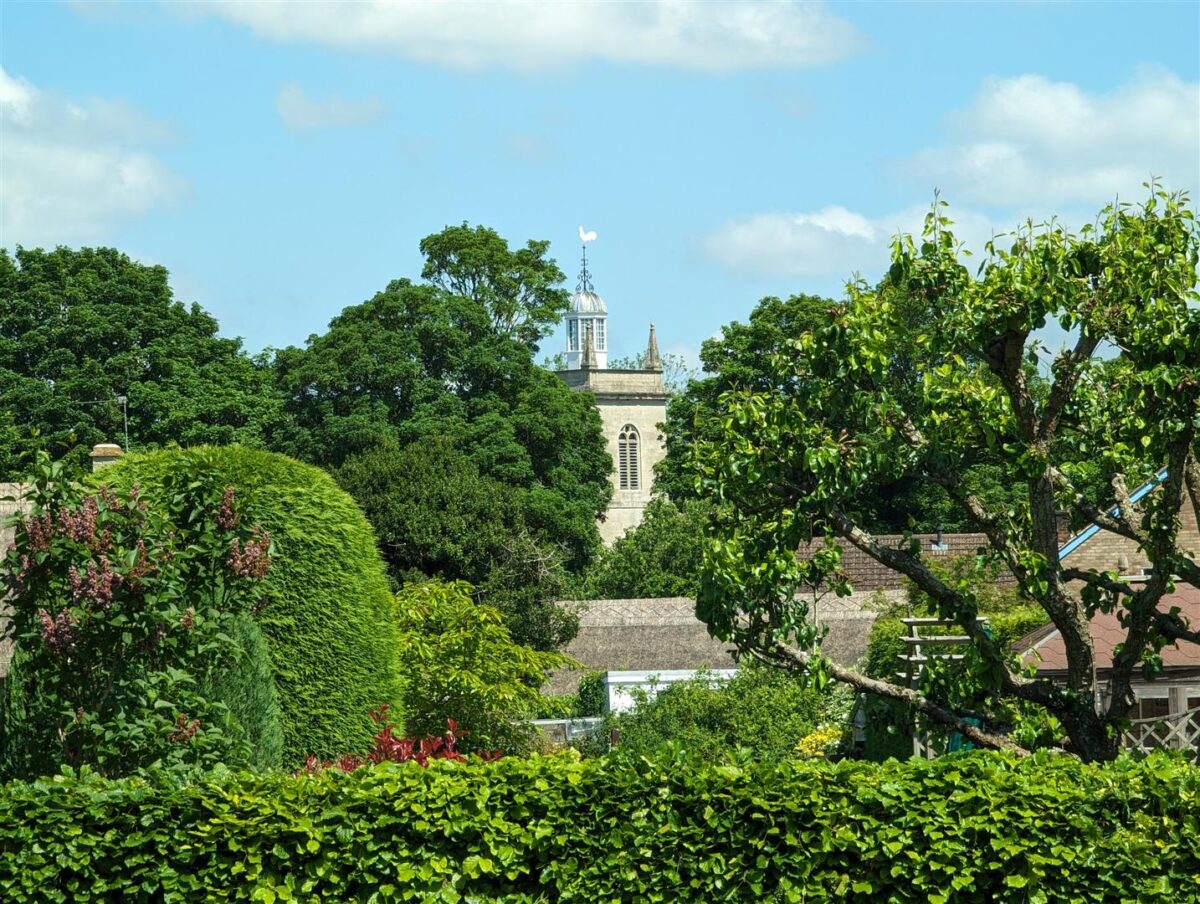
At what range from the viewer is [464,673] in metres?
24.9

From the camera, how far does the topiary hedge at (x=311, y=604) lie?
16984mm

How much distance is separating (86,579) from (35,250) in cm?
4916

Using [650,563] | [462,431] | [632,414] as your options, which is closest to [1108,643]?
[462,431]

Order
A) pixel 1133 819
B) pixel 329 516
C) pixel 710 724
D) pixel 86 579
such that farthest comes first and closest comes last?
pixel 710 724 → pixel 329 516 → pixel 86 579 → pixel 1133 819

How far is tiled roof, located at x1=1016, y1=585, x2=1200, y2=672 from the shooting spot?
19281 millimetres

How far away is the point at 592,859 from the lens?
10008mm

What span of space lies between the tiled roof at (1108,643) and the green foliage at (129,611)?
34.9ft

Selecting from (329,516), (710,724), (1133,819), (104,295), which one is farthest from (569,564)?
(1133,819)

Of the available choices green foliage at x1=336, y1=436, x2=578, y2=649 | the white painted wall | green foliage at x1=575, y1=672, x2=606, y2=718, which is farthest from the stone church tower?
the white painted wall

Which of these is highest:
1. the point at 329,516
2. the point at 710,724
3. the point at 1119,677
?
the point at 329,516

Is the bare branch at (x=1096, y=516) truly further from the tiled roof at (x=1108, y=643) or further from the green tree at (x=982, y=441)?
the tiled roof at (x=1108, y=643)

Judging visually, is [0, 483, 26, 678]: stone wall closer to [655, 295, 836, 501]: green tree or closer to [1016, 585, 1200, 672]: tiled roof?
[1016, 585, 1200, 672]: tiled roof

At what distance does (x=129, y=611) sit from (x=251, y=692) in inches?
93.6

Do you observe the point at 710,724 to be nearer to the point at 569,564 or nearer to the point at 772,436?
the point at 772,436
